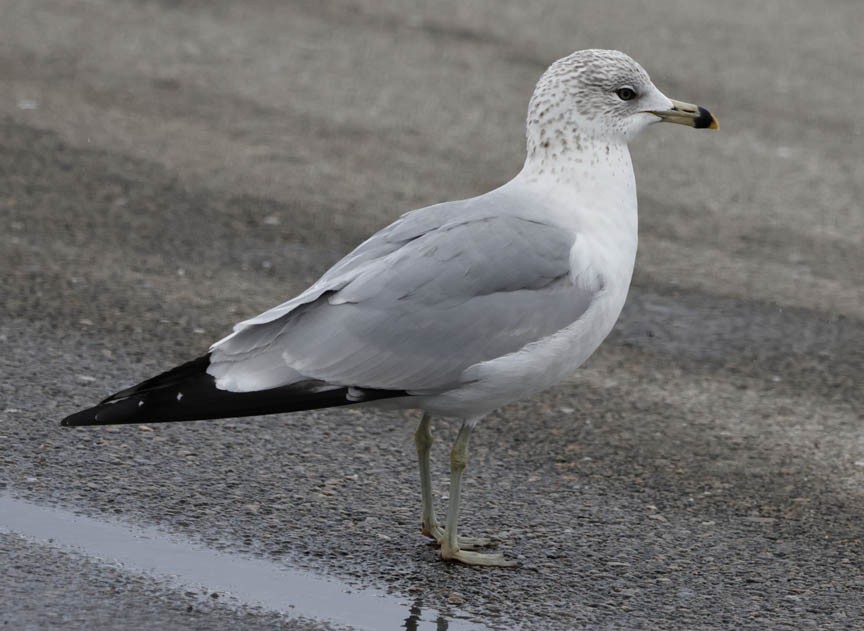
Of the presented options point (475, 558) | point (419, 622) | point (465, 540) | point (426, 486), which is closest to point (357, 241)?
point (426, 486)

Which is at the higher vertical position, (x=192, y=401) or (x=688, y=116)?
(x=688, y=116)

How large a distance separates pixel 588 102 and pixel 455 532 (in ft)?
4.74

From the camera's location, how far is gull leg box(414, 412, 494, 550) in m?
4.39

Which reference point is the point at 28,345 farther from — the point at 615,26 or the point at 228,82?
the point at 615,26

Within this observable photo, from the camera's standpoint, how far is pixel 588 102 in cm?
451

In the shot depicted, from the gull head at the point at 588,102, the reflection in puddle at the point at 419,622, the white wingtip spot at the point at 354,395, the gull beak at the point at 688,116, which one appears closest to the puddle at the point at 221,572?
the reflection in puddle at the point at 419,622

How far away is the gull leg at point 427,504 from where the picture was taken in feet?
14.4

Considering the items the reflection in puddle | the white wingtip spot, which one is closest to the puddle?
the reflection in puddle

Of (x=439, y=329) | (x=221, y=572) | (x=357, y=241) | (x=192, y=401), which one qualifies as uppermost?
(x=439, y=329)

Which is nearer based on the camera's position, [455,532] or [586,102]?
[455,532]

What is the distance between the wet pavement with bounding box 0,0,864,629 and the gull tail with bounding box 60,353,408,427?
0.44 meters

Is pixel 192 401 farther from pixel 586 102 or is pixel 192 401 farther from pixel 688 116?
pixel 688 116

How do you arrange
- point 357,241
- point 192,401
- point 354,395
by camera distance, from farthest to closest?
point 357,241
point 354,395
point 192,401

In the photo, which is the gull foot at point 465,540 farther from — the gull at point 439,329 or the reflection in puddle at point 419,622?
the reflection in puddle at point 419,622
